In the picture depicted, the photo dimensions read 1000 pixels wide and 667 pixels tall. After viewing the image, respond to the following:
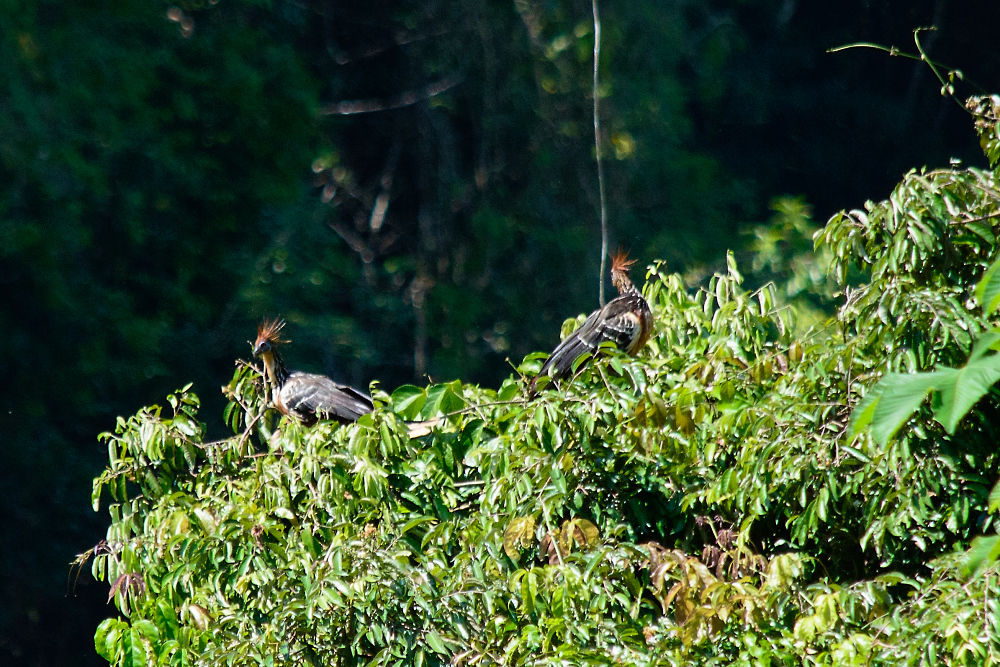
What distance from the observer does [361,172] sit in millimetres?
11117

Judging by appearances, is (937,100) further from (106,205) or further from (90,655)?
(90,655)

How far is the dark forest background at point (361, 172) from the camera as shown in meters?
7.89

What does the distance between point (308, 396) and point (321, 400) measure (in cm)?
8

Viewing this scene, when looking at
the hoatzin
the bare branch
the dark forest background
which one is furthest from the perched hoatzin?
the bare branch

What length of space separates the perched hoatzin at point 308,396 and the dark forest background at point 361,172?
3690 millimetres

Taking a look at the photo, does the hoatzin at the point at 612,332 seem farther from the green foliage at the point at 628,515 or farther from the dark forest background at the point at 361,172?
the dark forest background at the point at 361,172

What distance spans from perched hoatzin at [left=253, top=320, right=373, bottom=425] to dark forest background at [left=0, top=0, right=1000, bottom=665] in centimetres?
369

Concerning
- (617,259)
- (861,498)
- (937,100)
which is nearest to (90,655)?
(617,259)

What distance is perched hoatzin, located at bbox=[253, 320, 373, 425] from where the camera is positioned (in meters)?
4.39

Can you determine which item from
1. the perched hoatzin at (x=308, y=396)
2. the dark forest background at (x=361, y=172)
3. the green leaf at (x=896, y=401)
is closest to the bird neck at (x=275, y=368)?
the perched hoatzin at (x=308, y=396)

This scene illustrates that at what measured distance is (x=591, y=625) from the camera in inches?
103

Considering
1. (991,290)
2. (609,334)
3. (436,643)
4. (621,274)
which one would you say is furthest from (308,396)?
(991,290)

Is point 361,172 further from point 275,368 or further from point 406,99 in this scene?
point 275,368

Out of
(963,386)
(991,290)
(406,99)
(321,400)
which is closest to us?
(963,386)
